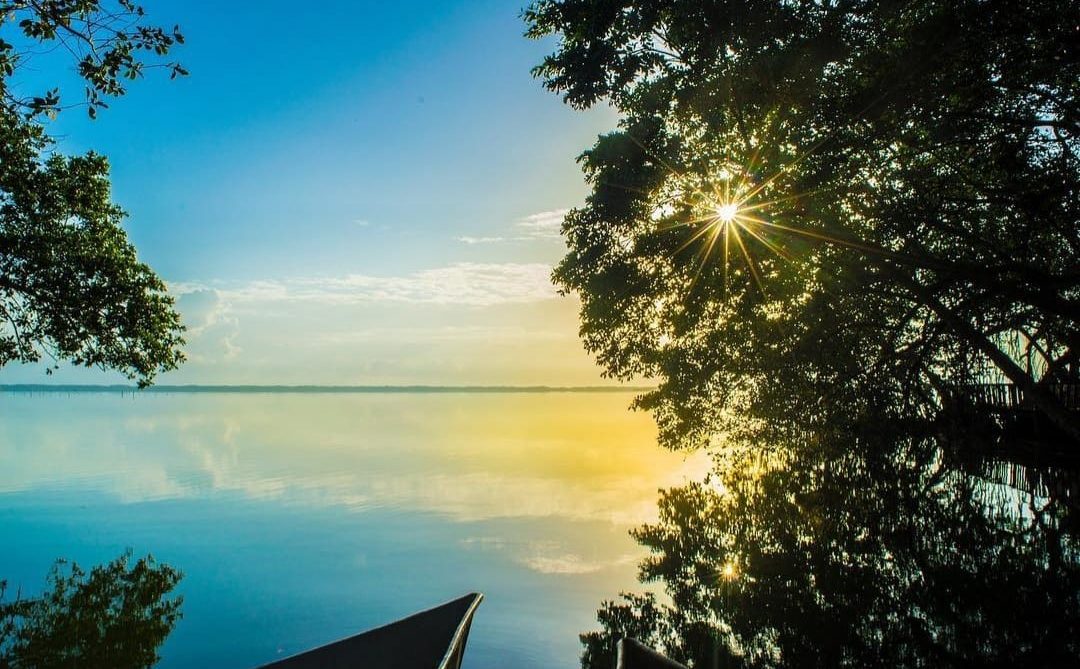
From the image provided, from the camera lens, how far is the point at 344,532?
1672 cm

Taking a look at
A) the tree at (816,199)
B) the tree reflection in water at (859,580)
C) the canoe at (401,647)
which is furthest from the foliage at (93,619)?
the tree at (816,199)

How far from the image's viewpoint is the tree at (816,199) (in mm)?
11531

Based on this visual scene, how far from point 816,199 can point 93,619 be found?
49.8ft

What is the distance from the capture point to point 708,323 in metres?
20.4

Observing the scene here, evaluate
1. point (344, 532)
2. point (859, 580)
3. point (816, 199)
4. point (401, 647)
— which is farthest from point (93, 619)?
point (816, 199)

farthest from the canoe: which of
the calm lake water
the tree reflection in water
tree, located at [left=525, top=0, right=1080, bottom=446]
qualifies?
tree, located at [left=525, top=0, right=1080, bottom=446]

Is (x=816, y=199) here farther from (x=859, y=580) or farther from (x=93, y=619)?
(x=93, y=619)

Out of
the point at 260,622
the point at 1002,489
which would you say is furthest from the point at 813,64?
the point at 1002,489

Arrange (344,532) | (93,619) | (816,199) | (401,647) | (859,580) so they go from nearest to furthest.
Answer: (401,647), (93,619), (859,580), (816,199), (344,532)

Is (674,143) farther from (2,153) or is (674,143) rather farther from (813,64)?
(2,153)

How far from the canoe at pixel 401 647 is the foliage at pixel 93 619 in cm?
419

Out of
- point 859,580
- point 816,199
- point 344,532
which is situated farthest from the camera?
point 344,532

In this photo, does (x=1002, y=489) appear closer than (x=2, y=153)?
No

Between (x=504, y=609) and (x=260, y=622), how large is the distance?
4052 mm
